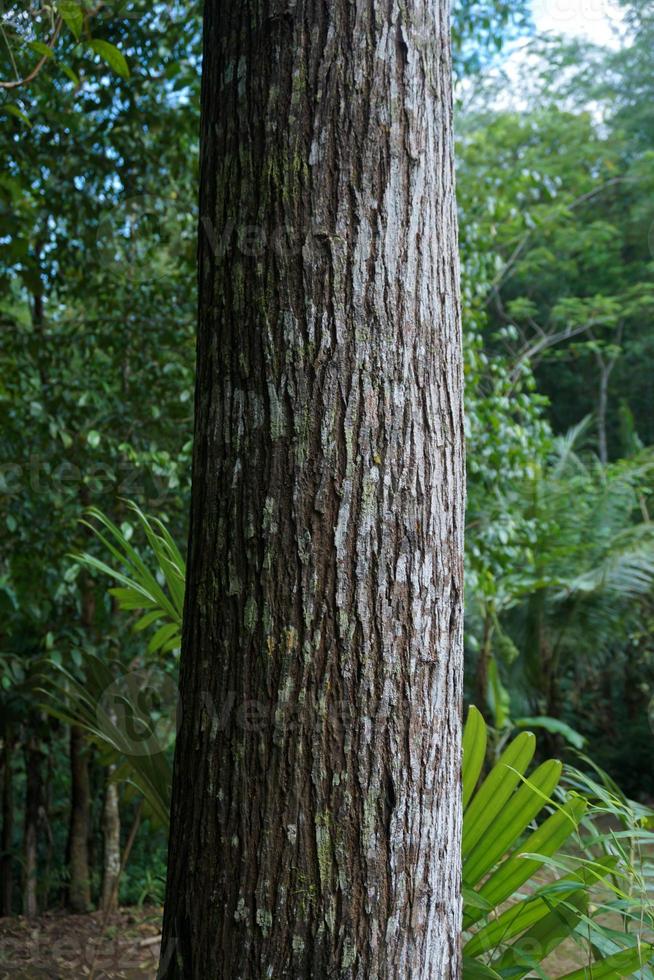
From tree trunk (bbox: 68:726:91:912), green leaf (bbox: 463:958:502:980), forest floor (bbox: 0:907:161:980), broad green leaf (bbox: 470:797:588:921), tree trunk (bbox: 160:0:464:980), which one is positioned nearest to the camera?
tree trunk (bbox: 160:0:464:980)

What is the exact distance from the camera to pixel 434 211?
1.24 m

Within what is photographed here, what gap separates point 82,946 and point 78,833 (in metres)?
0.89

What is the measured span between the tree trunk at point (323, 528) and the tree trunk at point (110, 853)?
10.3 ft

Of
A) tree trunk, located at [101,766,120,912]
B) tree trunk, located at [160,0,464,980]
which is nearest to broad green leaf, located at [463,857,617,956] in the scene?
tree trunk, located at [160,0,464,980]

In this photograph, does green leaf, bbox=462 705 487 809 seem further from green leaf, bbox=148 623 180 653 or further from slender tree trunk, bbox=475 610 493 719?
slender tree trunk, bbox=475 610 493 719

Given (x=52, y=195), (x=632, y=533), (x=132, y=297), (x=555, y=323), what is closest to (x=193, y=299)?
(x=132, y=297)

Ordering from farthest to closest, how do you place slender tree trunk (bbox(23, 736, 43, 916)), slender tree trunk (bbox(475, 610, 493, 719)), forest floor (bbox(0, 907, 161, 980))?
slender tree trunk (bbox(475, 610, 493, 719)) < slender tree trunk (bbox(23, 736, 43, 916)) < forest floor (bbox(0, 907, 161, 980))

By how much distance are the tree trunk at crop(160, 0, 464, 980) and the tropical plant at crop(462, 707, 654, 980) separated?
26cm

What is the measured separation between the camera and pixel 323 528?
1.15 m

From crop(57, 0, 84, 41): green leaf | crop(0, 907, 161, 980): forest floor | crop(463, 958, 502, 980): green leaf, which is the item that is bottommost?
crop(0, 907, 161, 980): forest floor

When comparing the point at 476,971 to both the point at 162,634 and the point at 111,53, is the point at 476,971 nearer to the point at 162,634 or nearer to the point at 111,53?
the point at 162,634

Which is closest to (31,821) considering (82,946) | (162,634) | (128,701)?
(82,946)

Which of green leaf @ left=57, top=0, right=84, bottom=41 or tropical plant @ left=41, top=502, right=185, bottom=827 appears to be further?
green leaf @ left=57, top=0, right=84, bottom=41

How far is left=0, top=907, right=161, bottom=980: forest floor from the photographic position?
3201 millimetres
